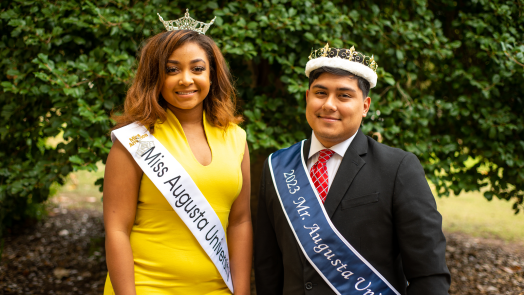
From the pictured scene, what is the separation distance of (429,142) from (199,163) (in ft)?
6.92

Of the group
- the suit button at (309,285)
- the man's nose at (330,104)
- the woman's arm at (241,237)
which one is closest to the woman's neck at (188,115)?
the woman's arm at (241,237)

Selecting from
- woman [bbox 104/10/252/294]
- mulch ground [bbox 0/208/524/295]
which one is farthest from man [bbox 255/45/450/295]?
mulch ground [bbox 0/208/524/295]

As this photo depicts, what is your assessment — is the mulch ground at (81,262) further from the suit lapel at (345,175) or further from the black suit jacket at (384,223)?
the suit lapel at (345,175)

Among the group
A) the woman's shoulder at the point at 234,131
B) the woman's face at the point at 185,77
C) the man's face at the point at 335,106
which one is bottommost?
the man's face at the point at 335,106

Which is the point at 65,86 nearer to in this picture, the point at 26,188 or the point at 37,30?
the point at 37,30

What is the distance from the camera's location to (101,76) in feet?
9.05

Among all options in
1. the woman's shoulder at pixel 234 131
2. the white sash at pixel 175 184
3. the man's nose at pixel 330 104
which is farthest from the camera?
the woman's shoulder at pixel 234 131

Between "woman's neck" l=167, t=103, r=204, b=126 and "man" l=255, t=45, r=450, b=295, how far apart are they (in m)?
0.56

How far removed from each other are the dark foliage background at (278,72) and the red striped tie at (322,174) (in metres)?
0.91

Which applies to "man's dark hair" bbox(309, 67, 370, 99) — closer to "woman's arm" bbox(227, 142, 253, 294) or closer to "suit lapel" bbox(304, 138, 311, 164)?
"suit lapel" bbox(304, 138, 311, 164)

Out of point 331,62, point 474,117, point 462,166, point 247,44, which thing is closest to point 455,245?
point 462,166

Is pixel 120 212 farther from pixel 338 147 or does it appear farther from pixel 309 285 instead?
pixel 338 147

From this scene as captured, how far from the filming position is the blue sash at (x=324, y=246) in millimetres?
1724

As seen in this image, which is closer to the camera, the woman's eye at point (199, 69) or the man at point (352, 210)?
the man at point (352, 210)
